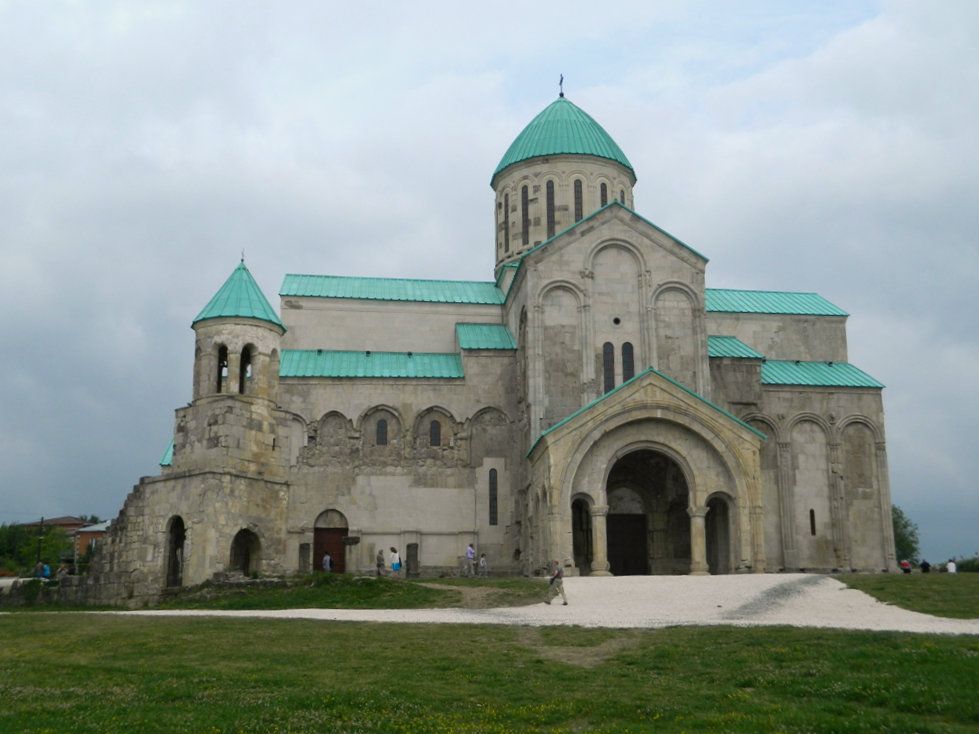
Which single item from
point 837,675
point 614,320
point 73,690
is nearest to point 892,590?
point 837,675

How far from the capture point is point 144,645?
16.9m

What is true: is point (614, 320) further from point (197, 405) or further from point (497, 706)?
point (497, 706)

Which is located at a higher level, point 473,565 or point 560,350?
point 560,350

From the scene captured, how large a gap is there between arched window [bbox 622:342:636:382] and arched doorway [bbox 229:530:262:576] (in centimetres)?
1368

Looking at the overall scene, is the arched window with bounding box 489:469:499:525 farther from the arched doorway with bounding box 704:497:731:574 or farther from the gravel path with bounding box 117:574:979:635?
the gravel path with bounding box 117:574:979:635

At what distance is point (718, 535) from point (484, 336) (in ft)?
40.0

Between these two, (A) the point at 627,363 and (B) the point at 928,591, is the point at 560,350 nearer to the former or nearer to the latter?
(A) the point at 627,363

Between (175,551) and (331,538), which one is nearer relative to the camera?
(175,551)

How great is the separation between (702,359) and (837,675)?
2390 centimetres

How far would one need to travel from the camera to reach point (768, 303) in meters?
44.2

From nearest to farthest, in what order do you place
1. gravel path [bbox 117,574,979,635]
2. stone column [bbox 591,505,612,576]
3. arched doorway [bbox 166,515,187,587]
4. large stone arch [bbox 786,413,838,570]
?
gravel path [bbox 117,574,979,635], stone column [bbox 591,505,612,576], arched doorway [bbox 166,515,187,587], large stone arch [bbox 786,413,838,570]

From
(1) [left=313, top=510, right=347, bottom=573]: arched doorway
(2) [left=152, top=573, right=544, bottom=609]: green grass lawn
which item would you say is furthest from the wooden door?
(2) [left=152, top=573, right=544, bottom=609]: green grass lawn

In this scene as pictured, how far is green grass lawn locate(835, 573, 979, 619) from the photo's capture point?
21.3 metres

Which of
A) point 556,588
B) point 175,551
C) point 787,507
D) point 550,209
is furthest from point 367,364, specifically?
point 787,507
